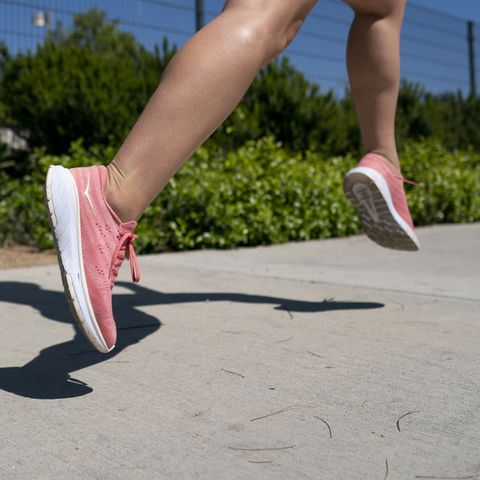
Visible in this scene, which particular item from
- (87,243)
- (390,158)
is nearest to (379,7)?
(390,158)

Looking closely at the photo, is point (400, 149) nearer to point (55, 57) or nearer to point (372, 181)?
point (55, 57)

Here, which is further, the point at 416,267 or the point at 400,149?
the point at 400,149

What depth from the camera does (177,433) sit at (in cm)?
123

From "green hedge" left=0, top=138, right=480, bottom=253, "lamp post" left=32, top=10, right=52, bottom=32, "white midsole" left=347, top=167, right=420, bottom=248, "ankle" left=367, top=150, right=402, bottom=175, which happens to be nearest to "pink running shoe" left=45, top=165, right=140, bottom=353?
"white midsole" left=347, top=167, right=420, bottom=248

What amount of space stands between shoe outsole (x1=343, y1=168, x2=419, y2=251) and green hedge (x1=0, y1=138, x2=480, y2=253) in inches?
96.9

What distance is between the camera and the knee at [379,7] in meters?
2.28

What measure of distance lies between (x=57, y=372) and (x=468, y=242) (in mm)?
3761

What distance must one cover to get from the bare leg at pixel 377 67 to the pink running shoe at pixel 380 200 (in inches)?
3.5

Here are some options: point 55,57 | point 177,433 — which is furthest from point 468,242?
point 177,433

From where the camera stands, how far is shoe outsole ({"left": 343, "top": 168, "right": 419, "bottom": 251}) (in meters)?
2.18

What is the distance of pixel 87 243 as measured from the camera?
148cm

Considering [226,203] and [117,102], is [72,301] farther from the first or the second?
[117,102]

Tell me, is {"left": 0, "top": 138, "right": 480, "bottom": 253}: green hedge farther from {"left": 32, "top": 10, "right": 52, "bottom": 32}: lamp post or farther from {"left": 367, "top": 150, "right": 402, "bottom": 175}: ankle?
{"left": 367, "top": 150, "right": 402, "bottom": 175}: ankle

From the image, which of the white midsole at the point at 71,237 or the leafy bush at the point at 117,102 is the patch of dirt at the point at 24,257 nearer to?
the leafy bush at the point at 117,102
